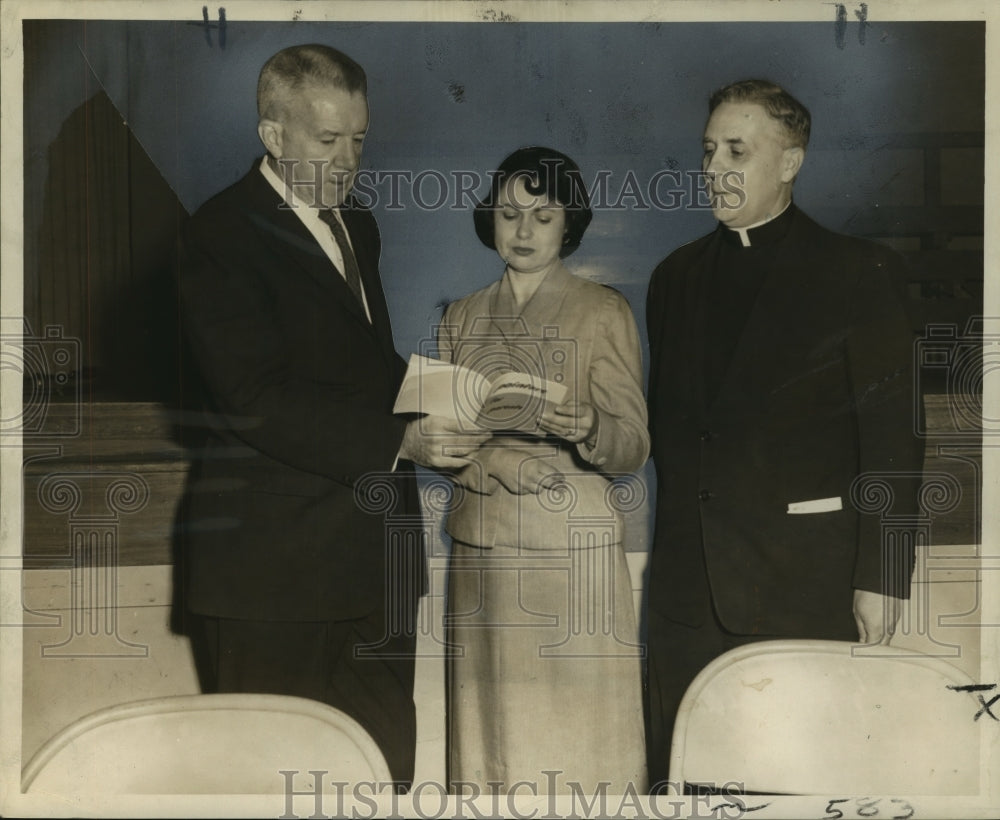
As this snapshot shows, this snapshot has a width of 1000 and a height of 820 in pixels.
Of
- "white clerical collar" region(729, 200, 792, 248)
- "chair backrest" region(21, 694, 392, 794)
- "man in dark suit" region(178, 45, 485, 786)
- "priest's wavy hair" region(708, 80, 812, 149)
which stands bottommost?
"chair backrest" region(21, 694, 392, 794)

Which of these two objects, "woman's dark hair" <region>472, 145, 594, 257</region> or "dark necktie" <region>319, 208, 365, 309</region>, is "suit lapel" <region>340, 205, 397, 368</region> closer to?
"dark necktie" <region>319, 208, 365, 309</region>

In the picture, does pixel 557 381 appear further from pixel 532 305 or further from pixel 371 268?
pixel 371 268

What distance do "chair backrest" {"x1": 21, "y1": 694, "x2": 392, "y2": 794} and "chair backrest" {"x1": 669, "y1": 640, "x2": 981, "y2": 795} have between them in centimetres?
91

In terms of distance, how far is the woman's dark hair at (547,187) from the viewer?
109 inches

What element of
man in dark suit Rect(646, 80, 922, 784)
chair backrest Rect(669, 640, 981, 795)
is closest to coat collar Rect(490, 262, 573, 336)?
man in dark suit Rect(646, 80, 922, 784)

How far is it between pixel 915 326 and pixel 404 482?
1.42 meters

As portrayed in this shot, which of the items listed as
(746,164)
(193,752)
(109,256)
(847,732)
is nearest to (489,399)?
(746,164)

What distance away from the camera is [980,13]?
2857 mm

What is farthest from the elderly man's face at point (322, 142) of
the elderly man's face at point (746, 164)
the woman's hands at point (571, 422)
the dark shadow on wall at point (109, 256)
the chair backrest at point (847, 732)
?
the chair backrest at point (847, 732)

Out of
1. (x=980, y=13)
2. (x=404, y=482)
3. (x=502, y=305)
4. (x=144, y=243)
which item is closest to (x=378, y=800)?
(x=404, y=482)

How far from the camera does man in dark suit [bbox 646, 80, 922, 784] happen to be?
277cm

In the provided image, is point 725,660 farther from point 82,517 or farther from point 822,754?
point 82,517

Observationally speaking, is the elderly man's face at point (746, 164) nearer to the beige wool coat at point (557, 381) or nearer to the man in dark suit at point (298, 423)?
the beige wool coat at point (557, 381)

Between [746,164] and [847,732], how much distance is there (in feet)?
5.01
